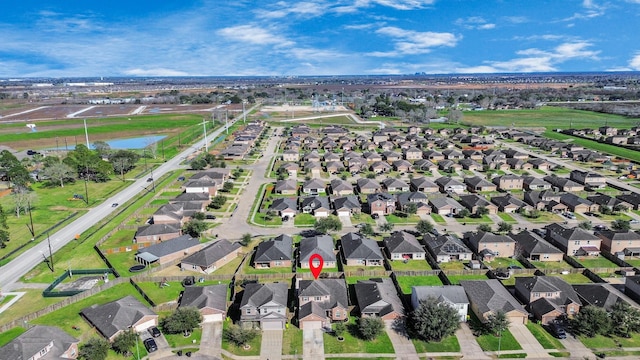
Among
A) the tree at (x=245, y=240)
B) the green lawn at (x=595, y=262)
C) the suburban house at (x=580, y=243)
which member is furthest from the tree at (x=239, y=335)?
the suburban house at (x=580, y=243)

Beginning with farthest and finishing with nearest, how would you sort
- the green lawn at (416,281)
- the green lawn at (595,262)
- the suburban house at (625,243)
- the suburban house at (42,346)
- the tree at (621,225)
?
the tree at (621,225)
the suburban house at (625,243)
the green lawn at (595,262)
the green lawn at (416,281)
the suburban house at (42,346)

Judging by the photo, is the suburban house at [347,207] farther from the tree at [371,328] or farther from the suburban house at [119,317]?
the suburban house at [119,317]

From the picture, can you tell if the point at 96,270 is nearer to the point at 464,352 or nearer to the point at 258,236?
the point at 258,236

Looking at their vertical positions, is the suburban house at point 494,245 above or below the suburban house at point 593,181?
below

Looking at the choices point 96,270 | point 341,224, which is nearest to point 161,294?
point 96,270

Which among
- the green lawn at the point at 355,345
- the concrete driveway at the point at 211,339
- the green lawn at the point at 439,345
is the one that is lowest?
the concrete driveway at the point at 211,339

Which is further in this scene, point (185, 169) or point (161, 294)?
point (185, 169)
